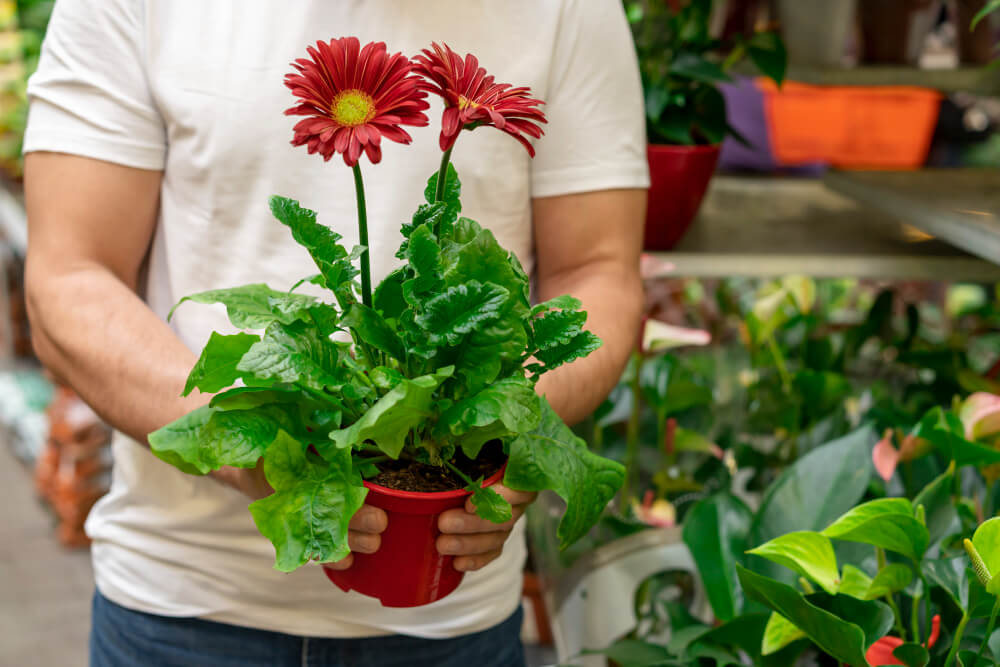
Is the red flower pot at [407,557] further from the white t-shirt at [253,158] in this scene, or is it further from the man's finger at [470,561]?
the white t-shirt at [253,158]

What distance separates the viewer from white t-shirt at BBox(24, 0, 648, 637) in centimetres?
84

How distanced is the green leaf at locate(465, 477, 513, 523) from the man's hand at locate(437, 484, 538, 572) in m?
0.01

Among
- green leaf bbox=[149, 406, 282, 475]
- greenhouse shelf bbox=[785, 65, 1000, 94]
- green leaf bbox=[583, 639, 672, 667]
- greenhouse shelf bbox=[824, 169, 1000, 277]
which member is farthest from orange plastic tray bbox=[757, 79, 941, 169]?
green leaf bbox=[149, 406, 282, 475]

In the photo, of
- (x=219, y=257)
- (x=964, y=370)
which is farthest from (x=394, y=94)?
(x=964, y=370)

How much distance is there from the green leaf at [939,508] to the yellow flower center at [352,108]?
58cm

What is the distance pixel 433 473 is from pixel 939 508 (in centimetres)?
47

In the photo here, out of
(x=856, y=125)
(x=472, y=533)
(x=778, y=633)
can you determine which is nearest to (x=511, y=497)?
(x=472, y=533)

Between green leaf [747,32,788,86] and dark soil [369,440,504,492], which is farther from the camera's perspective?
green leaf [747,32,788,86]

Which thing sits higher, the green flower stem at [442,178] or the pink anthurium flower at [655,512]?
the green flower stem at [442,178]

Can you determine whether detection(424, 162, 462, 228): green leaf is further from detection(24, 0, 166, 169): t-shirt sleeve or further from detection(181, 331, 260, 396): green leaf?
detection(24, 0, 166, 169): t-shirt sleeve

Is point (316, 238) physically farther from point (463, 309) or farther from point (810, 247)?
point (810, 247)

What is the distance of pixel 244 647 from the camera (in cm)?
93

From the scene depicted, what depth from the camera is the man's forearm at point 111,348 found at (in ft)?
2.48

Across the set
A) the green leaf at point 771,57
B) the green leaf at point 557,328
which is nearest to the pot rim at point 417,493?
the green leaf at point 557,328
